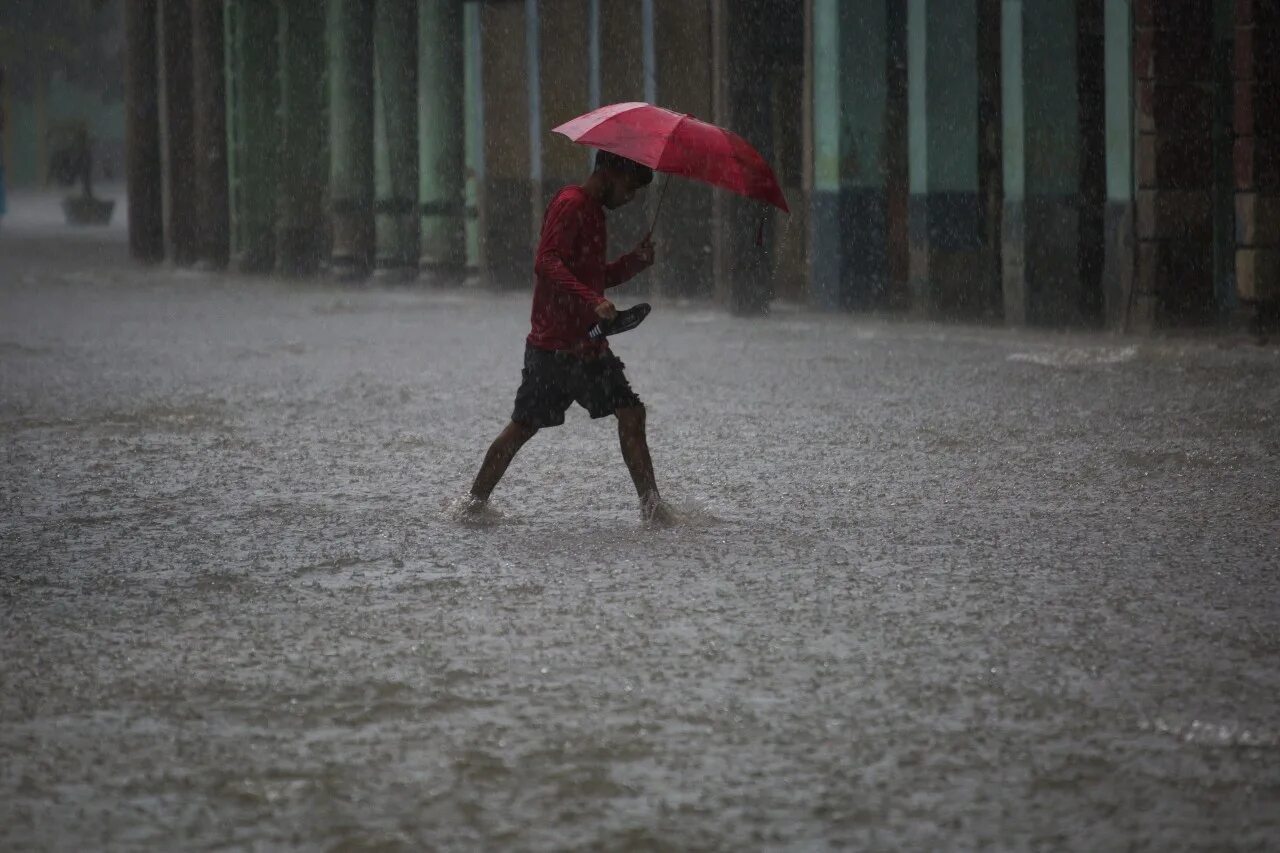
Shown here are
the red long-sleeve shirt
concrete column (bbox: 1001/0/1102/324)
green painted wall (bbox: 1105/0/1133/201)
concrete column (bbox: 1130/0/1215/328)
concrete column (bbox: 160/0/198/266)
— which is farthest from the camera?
concrete column (bbox: 160/0/198/266)

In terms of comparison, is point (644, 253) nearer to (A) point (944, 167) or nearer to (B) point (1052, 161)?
(B) point (1052, 161)

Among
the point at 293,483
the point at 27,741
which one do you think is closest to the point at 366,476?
the point at 293,483

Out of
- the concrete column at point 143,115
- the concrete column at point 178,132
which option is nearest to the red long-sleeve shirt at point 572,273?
the concrete column at point 178,132

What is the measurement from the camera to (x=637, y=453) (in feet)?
24.6

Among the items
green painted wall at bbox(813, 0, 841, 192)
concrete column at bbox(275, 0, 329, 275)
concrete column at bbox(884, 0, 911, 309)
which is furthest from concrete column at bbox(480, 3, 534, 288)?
concrete column at bbox(884, 0, 911, 309)

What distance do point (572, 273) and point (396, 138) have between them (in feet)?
56.1

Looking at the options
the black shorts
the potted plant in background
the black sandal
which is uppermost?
the potted plant in background

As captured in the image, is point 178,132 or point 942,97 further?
point 178,132

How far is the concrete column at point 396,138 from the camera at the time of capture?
23906 millimetres

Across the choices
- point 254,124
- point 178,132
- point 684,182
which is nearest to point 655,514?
point 684,182

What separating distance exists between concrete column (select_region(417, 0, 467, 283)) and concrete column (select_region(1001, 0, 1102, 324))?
347 inches

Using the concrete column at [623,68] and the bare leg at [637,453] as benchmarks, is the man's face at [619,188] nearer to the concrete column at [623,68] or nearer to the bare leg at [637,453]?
the bare leg at [637,453]

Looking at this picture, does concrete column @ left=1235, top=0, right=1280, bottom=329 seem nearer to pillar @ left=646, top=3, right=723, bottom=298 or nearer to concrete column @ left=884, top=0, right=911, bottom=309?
concrete column @ left=884, top=0, right=911, bottom=309

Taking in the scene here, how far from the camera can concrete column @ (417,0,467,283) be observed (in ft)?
76.1
